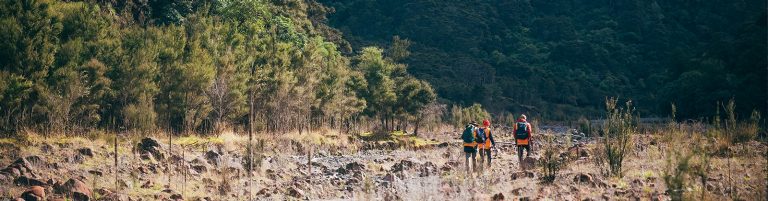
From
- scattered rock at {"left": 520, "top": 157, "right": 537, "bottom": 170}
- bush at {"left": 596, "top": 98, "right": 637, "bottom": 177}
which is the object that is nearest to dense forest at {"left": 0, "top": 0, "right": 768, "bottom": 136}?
scattered rock at {"left": 520, "top": 157, "right": 537, "bottom": 170}

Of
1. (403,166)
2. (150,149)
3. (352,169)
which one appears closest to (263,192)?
(352,169)

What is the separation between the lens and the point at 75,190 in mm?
13453

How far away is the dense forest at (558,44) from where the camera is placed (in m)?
89.7

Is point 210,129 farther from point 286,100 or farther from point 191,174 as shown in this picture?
point 191,174

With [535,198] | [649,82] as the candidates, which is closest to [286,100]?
[535,198]

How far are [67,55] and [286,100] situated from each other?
12.3m

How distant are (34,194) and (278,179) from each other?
261 inches

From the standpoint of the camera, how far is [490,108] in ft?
291

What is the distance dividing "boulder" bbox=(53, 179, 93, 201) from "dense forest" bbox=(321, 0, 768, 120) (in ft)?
193

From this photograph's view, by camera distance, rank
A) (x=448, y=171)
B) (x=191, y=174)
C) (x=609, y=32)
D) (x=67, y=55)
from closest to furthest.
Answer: (x=191, y=174) < (x=448, y=171) < (x=67, y=55) < (x=609, y=32)

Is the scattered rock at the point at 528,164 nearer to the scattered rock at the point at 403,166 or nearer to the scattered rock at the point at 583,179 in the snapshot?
the scattered rock at the point at 403,166

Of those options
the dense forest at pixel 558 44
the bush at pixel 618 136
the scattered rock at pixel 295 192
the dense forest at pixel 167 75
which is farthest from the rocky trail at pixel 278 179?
the dense forest at pixel 558 44

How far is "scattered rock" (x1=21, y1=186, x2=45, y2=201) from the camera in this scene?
1279 centimetres

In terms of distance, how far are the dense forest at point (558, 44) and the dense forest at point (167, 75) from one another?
3494cm
